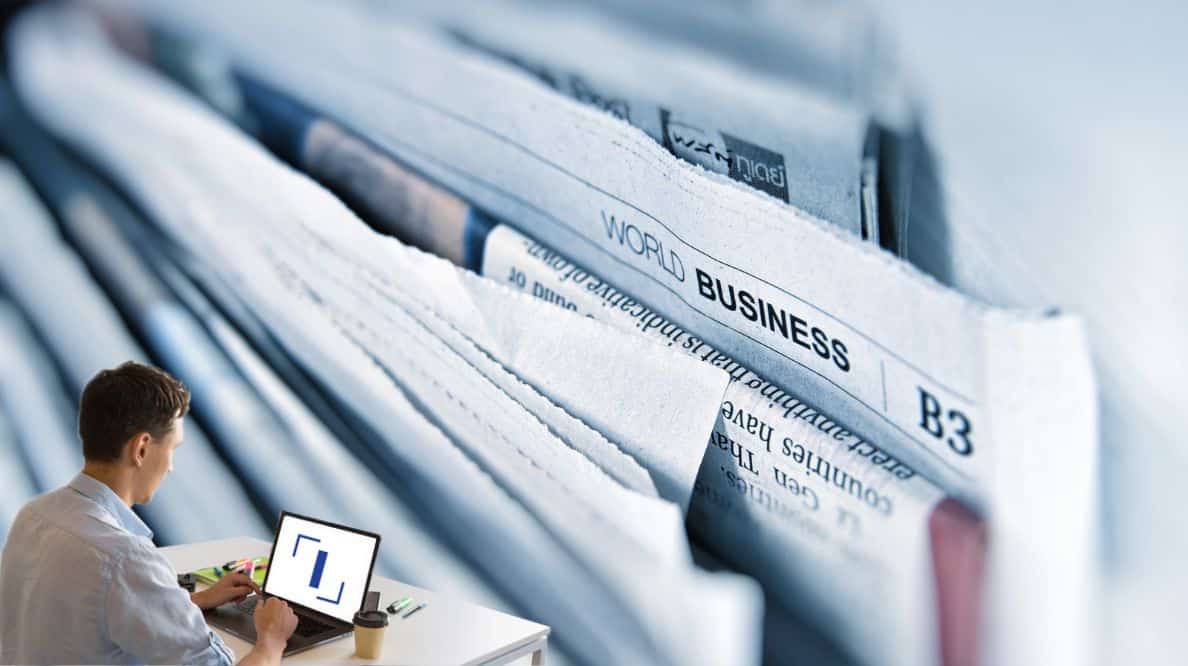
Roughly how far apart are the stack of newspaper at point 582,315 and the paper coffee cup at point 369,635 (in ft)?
1.27

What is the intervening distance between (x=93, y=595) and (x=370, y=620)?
34 centimetres

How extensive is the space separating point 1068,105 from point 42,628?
130 centimetres

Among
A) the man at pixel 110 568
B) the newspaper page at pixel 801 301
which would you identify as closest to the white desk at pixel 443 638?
the man at pixel 110 568

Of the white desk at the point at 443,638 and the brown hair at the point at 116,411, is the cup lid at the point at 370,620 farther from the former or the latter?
the brown hair at the point at 116,411

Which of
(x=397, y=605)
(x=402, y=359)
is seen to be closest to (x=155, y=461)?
(x=397, y=605)

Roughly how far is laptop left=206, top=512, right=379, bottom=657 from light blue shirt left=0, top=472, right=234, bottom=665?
0.77 ft

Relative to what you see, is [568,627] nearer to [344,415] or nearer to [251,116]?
[344,415]

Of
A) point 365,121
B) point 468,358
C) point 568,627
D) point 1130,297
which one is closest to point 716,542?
point 568,627

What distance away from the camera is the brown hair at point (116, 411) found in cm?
134

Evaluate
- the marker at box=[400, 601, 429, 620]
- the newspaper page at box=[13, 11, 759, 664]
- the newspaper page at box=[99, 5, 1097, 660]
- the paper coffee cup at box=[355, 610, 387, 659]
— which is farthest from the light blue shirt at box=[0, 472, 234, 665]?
the newspaper page at box=[99, 5, 1097, 660]

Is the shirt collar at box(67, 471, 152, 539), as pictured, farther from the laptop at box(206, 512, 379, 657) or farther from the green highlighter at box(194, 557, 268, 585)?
the green highlighter at box(194, 557, 268, 585)

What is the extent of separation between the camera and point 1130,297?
119cm

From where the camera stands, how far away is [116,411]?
134 cm

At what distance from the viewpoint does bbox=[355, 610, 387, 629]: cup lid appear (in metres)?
1.42
